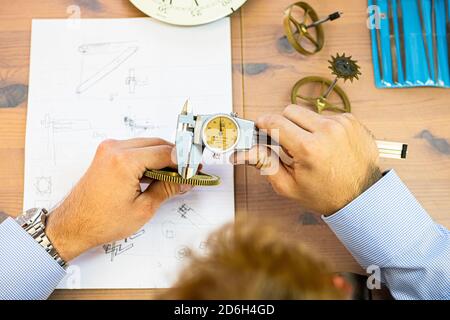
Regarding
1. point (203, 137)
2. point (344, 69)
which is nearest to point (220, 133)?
point (203, 137)

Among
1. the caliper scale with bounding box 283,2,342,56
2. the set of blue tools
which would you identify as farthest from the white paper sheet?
the set of blue tools

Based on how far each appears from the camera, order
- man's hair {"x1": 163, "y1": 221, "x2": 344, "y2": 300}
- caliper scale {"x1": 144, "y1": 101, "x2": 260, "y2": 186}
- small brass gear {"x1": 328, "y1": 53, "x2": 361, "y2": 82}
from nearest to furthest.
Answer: man's hair {"x1": 163, "y1": 221, "x2": 344, "y2": 300}, caliper scale {"x1": 144, "y1": 101, "x2": 260, "y2": 186}, small brass gear {"x1": 328, "y1": 53, "x2": 361, "y2": 82}

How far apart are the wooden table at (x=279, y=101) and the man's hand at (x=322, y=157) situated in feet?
0.30

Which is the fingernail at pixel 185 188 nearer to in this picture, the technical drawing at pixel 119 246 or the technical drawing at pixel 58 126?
the technical drawing at pixel 119 246

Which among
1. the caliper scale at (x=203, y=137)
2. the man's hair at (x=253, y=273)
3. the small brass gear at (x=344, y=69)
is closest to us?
the man's hair at (x=253, y=273)

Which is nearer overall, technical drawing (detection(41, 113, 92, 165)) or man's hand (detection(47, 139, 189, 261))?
man's hand (detection(47, 139, 189, 261))

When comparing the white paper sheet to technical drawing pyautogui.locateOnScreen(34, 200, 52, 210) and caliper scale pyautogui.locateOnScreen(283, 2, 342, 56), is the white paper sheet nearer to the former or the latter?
technical drawing pyautogui.locateOnScreen(34, 200, 52, 210)

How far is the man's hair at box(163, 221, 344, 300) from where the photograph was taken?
0.36 m

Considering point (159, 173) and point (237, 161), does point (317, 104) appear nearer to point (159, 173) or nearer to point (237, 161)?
point (237, 161)

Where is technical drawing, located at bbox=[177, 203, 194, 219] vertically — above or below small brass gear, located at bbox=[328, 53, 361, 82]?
below

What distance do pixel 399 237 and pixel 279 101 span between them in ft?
1.03

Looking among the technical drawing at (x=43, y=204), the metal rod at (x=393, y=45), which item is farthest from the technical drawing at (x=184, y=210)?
the metal rod at (x=393, y=45)

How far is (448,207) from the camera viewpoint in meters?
0.77

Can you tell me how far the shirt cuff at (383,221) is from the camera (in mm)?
677
